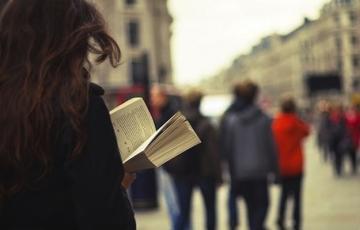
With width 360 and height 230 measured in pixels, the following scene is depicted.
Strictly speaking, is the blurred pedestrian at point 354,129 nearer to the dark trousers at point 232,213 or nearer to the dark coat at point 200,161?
the dark trousers at point 232,213

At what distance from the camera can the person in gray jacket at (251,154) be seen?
7.09 meters

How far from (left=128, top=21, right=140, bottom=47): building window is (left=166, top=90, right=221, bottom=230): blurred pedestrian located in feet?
199

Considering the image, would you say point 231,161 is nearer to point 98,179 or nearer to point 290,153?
point 290,153

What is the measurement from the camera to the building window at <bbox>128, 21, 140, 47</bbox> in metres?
67.8

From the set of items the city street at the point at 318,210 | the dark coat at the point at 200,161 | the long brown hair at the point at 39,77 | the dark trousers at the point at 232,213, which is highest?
the long brown hair at the point at 39,77

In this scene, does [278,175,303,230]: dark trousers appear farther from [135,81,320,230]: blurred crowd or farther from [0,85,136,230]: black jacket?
[0,85,136,230]: black jacket

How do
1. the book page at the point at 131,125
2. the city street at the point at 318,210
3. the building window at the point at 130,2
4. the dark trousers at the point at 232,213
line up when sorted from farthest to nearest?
the building window at the point at 130,2 < the city street at the point at 318,210 < the dark trousers at the point at 232,213 < the book page at the point at 131,125

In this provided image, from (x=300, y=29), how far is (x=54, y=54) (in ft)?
446

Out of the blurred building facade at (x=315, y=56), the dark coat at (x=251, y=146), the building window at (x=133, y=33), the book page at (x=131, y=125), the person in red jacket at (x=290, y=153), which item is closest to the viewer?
the book page at (x=131, y=125)

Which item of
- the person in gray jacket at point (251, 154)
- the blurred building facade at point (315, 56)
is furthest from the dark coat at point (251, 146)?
the blurred building facade at point (315, 56)

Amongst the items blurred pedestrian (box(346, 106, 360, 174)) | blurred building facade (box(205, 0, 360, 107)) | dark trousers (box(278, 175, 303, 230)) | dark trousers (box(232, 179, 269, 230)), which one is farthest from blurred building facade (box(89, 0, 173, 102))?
dark trousers (box(232, 179, 269, 230))

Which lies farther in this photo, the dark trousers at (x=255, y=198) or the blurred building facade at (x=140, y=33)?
the blurred building facade at (x=140, y=33)

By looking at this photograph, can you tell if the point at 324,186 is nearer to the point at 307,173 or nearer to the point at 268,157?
the point at 307,173

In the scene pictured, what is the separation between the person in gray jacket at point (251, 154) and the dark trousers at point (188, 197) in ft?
0.91
